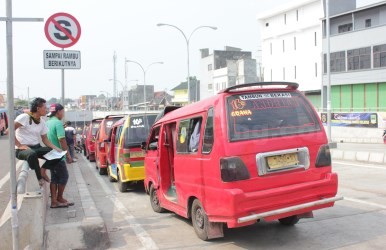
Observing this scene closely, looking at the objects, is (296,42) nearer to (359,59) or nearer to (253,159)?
(359,59)

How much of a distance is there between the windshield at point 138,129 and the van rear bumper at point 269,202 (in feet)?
16.4

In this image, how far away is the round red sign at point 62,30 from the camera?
7.92 m

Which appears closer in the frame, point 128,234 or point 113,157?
point 128,234

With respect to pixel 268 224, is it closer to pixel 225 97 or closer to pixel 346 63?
pixel 225 97

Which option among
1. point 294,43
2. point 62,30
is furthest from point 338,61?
point 62,30

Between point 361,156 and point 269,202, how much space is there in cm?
1058

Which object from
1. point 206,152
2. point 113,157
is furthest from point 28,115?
point 113,157

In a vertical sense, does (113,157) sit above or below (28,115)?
below

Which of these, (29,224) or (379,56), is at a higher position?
(379,56)

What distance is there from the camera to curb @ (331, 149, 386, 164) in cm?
1362

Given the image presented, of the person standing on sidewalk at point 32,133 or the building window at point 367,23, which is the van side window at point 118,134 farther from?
the building window at point 367,23

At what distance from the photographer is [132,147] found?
32.7 ft

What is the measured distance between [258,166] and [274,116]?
29.3 inches

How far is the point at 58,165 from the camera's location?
23.3 feet
